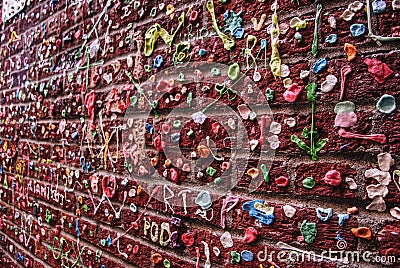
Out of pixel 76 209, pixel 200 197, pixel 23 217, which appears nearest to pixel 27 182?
pixel 23 217

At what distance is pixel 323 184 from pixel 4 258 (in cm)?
184

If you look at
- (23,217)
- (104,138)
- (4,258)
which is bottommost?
(4,258)

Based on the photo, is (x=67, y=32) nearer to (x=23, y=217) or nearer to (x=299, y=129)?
(x=23, y=217)

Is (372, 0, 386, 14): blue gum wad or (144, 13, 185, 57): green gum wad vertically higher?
(144, 13, 185, 57): green gum wad

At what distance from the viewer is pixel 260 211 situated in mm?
741

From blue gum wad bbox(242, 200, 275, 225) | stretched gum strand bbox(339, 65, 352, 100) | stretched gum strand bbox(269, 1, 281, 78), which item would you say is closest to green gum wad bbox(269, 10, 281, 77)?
stretched gum strand bbox(269, 1, 281, 78)

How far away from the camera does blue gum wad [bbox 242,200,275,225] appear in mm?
724

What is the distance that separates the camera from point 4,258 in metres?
1.92

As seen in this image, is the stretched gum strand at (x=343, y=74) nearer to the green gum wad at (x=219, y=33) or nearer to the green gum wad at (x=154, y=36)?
the green gum wad at (x=219, y=33)

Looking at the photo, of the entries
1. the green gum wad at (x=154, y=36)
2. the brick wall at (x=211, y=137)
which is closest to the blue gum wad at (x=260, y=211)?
the brick wall at (x=211, y=137)

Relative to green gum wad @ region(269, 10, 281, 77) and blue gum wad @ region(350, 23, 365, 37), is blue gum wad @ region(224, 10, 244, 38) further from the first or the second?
blue gum wad @ region(350, 23, 365, 37)

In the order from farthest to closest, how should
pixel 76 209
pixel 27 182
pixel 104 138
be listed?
pixel 27 182 < pixel 76 209 < pixel 104 138

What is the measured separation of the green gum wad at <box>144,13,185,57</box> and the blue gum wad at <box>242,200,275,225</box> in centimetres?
44

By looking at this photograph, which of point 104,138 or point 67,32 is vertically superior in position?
point 67,32
